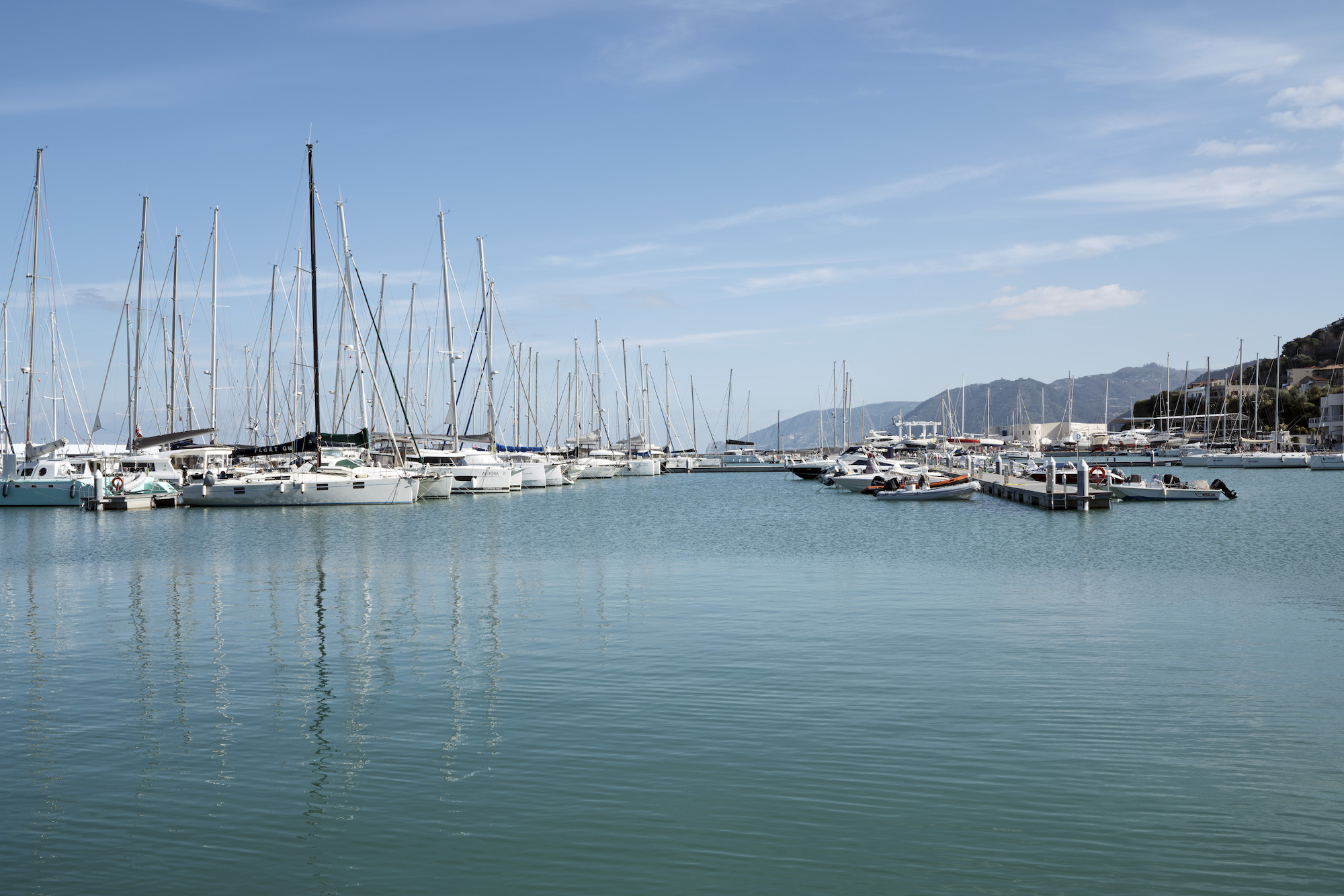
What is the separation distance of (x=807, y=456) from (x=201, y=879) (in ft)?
507

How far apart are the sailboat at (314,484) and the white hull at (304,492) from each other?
0.04 m

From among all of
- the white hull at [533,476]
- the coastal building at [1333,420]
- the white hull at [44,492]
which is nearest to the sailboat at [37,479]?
the white hull at [44,492]

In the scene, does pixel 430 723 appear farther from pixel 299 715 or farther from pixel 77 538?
pixel 77 538

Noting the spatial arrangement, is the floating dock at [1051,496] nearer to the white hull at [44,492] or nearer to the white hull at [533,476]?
the white hull at [533,476]

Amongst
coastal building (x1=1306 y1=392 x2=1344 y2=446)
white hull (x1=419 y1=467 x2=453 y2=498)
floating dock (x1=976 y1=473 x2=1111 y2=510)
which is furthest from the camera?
coastal building (x1=1306 y1=392 x2=1344 y2=446)

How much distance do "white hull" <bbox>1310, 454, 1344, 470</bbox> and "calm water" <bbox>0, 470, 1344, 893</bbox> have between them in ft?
333

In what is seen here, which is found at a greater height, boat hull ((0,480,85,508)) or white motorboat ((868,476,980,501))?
boat hull ((0,480,85,508))

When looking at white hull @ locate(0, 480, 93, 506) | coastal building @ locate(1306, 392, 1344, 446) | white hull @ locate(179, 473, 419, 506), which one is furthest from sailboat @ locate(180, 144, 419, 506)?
coastal building @ locate(1306, 392, 1344, 446)

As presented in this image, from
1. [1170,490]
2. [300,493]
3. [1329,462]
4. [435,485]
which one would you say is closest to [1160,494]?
[1170,490]

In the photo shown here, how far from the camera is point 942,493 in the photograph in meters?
61.7

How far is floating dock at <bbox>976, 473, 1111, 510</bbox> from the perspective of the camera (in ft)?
171

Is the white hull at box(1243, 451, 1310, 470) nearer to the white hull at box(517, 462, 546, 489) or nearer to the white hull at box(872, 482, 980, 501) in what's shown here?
the white hull at box(872, 482, 980, 501)

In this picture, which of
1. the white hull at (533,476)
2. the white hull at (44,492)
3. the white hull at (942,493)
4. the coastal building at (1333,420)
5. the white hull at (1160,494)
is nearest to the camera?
the white hull at (1160,494)

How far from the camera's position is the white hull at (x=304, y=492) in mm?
57344
